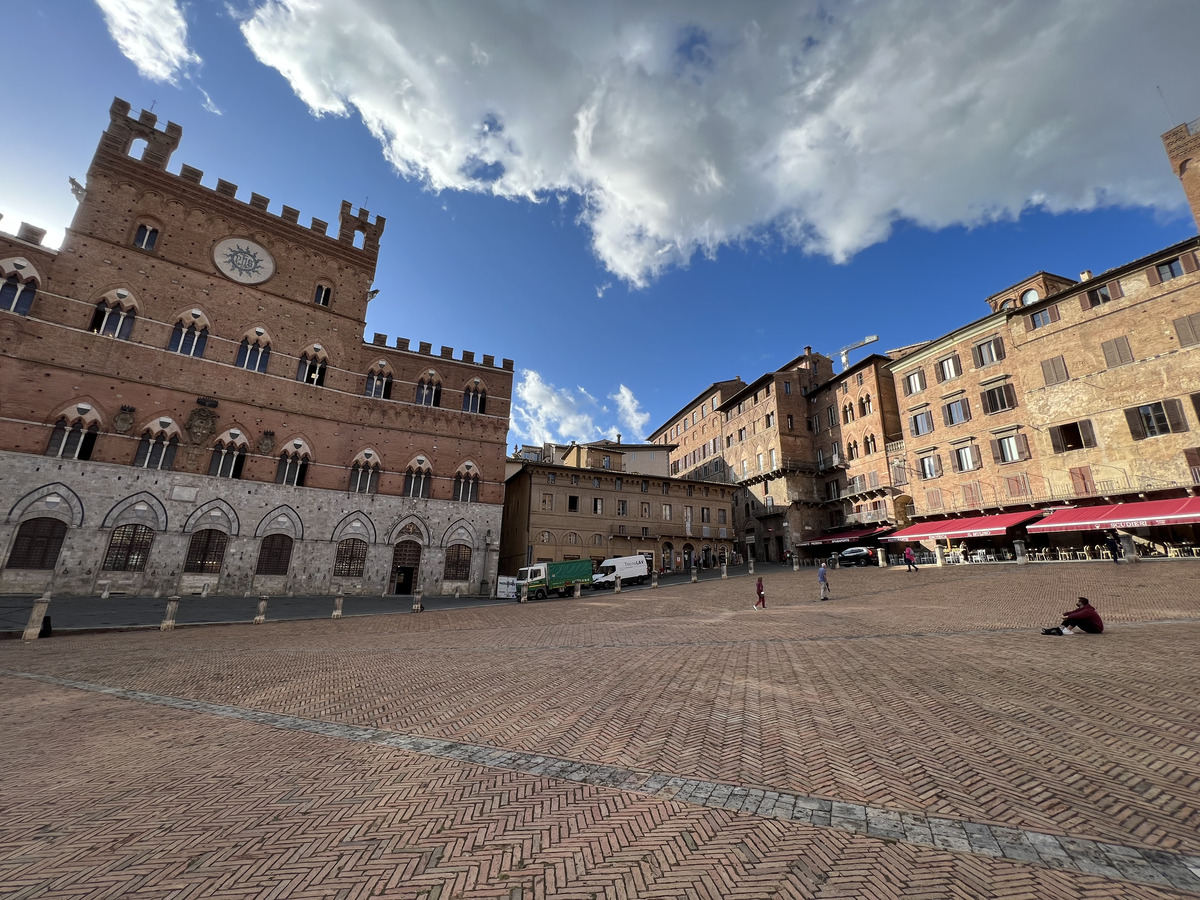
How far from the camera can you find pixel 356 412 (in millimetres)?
30594

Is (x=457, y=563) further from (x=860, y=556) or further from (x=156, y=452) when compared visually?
(x=860, y=556)

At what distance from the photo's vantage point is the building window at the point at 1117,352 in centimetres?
2519

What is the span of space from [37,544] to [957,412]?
52774 mm

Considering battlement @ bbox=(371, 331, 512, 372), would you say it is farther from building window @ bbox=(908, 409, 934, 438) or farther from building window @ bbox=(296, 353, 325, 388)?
building window @ bbox=(908, 409, 934, 438)

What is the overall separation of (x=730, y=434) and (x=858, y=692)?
45357mm

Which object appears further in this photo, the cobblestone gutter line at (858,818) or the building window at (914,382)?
the building window at (914,382)

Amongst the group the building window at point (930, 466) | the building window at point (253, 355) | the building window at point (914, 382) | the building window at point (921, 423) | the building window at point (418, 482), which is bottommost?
the building window at point (418, 482)

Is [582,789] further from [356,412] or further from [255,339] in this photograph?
[255,339]

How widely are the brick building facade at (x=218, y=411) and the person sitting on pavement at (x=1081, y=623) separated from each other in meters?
28.1

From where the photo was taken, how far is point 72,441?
904 inches

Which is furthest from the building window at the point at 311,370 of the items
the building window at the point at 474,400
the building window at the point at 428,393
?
the building window at the point at 474,400

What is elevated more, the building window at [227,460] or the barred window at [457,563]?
the building window at [227,460]

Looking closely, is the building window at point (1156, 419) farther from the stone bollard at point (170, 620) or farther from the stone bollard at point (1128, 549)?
the stone bollard at point (170, 620)

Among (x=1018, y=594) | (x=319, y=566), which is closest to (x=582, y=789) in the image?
(x=1018, y=594)
